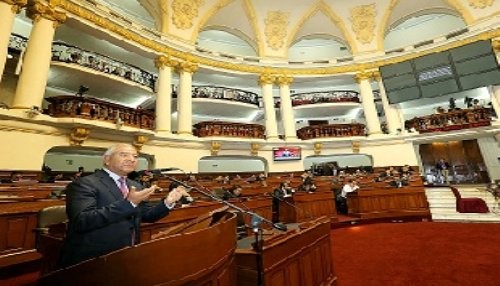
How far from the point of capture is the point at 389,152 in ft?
46.3

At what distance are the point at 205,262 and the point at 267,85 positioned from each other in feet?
45.8

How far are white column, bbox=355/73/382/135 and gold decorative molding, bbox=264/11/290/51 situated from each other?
200 inches

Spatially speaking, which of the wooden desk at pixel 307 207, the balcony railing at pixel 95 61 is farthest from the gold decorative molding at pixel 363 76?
the balcony railing at pixel 95 61

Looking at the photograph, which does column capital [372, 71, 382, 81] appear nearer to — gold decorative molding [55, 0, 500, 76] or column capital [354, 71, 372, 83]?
column capital [354, 71, 372, 83]

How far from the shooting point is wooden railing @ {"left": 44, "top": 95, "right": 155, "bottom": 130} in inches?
321

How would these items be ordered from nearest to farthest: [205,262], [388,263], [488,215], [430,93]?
[205,262] → [388,263] → [488,215] → [430,93]

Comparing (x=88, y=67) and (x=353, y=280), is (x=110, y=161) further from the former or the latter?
(x=88, y=67)

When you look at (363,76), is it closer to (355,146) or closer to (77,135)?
(355,146)

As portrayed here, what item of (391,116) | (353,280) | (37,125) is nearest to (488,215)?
(353,280)

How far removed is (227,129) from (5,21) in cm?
838

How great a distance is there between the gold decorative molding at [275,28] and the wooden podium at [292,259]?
14.3m

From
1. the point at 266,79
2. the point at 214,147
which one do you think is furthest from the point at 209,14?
the point at 214,147

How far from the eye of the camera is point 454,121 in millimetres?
13086

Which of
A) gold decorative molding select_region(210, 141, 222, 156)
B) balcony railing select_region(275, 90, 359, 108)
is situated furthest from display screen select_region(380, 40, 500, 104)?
gold decorative molding select_region(210, 141, 222, 156)
